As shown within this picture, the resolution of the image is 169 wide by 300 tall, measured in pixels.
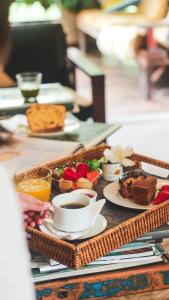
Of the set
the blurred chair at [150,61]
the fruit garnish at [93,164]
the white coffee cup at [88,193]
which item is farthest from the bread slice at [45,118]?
the blurred chair at [150,61]

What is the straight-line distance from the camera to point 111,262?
1.38 metres

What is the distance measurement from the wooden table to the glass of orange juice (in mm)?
228

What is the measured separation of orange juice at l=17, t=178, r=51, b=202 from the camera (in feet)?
4.77

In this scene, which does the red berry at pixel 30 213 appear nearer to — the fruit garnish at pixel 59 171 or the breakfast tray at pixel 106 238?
the breakfast tray at pixel 106 238

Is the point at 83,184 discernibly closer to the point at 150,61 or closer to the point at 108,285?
the point at 108,285

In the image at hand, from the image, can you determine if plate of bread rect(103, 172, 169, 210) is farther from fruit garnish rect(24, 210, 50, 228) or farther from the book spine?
fruit garnish rect(24, 210, 50, 228)

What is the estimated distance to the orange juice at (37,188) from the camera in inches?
57.3

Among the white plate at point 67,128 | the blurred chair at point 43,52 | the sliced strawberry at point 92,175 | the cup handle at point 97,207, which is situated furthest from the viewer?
the blurred chair at point 43,52

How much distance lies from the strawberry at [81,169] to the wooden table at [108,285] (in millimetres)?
308

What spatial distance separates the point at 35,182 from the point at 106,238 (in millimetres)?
318

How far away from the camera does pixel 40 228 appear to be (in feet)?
4.29

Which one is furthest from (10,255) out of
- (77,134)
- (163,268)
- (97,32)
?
(97,32)

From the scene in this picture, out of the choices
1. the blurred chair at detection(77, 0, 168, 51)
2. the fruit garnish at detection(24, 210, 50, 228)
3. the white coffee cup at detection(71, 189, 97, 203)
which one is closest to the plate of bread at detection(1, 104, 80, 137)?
the white coffee cup at detection(71, 189, 97, 203)

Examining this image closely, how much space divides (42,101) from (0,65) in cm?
186
